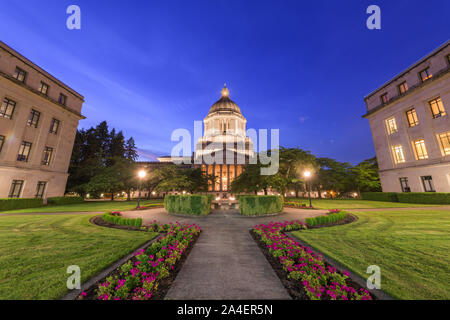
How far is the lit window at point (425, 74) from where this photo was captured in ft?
71.2

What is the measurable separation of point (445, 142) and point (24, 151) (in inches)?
2102

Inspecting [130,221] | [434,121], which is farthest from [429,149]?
[130,221]

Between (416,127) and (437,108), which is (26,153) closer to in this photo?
(416,127)

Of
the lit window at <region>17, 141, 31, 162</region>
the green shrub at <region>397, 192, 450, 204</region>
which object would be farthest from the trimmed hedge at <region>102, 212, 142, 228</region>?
the green shrub at <region>397, 192, 450, 204</region>

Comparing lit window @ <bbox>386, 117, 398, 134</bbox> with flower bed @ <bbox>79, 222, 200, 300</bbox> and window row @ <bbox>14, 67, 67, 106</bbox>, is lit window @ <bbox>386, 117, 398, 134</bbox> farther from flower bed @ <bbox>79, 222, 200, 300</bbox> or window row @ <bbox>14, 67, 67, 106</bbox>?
window row @ <bbox>14, 67, 67, 106</bbox>

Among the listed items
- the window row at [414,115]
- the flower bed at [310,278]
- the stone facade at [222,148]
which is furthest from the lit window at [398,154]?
the stone facade at [222,148]

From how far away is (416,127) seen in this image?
73.9ft

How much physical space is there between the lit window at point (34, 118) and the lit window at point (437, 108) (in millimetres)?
53544

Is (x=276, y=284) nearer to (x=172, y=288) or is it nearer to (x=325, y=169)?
(x=172, y=288)

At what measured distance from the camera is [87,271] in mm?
4254

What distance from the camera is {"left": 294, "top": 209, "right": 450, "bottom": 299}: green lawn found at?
11.8 feet

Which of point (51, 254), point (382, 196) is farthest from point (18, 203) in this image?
point (382, 196)

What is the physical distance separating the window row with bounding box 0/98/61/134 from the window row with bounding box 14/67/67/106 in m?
3.26
